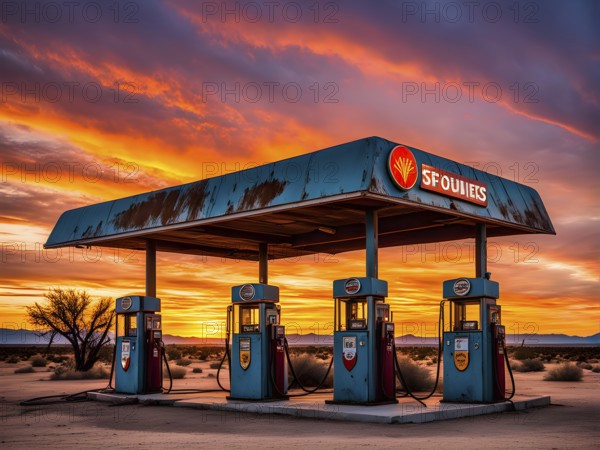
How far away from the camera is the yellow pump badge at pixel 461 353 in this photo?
1641 cm

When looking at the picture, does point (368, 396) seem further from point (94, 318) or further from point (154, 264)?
point (94, 318)

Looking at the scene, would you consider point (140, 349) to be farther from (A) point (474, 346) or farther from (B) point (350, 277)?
(A) point (474, 346)

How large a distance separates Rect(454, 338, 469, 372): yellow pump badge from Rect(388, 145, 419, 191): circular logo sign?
3928 millimetres

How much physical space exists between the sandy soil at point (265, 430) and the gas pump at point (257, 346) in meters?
1.30

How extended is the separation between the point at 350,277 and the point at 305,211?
80.5 inches

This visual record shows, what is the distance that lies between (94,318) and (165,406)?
59.8ft

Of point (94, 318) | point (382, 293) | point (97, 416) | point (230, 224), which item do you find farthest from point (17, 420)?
point (94, 318)

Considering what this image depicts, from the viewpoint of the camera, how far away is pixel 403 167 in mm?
14648

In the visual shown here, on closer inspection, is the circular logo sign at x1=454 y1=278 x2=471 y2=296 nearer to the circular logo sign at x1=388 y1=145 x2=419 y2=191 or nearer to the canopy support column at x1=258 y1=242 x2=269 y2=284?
the circular logo sign at x1=388 y1=145 x2=419 y2=191

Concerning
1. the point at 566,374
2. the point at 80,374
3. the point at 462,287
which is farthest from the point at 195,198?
the point at 566,374

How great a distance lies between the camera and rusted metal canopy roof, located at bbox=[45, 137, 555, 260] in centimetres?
1452

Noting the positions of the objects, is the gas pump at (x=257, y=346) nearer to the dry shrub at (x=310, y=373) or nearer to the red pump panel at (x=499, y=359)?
the red pump panel at (x=499, y=359)

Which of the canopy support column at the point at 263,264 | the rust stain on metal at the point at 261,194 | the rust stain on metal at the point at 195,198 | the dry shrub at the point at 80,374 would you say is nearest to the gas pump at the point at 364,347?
the rust stain on metal at the point at 261,194

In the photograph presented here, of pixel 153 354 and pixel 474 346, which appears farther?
pixel 153 354
